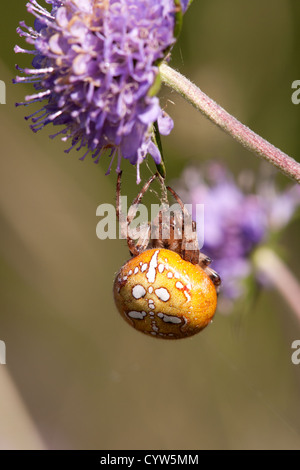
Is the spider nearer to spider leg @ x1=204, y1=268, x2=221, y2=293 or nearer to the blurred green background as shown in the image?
spider leg @ x1=204, y1=268, x2=221, y2=293

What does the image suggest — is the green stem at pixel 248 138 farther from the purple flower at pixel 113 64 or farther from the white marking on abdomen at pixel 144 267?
the white marking on abdomen at pixel 144 267

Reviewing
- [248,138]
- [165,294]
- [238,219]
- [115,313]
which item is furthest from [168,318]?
[115,313]

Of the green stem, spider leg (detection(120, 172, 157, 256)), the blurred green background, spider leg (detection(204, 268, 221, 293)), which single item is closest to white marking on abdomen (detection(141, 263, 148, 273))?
spider leg (detection(120, 172, 157, 256))

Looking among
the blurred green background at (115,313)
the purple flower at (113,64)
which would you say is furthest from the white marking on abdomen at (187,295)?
the blurred green background at (115,313)

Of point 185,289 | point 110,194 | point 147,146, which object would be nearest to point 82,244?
point 110,194

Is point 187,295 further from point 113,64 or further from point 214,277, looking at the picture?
point 113,64

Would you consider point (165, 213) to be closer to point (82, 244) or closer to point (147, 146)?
point (147, 146)
